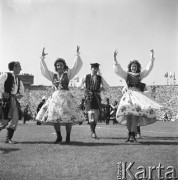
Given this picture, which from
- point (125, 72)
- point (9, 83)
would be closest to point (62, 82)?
point (9, 83)

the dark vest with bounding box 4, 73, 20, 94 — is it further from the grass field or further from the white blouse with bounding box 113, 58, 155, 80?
the white blouse with bounding box 113, 58, 155, 80

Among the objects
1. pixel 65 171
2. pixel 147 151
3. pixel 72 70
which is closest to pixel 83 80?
pixel 72 70

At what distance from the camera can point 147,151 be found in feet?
16.9

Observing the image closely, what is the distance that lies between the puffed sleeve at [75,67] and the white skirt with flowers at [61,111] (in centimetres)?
43

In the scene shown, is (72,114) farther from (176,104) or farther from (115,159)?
(176,104)

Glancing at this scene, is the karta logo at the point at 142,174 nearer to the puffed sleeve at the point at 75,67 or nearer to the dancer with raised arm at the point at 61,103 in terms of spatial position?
the dancer with raised arm at the point at 61,103

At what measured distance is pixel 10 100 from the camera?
269 inches

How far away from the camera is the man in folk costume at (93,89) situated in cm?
822

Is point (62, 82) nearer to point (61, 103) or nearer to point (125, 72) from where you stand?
point (61, 103)

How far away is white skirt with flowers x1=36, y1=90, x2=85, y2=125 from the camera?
620cm

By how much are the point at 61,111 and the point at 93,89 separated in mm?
2157

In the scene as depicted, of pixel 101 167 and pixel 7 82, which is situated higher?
pixel 7 82

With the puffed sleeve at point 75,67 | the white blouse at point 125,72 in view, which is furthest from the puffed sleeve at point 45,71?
the white blouse at point 125,72

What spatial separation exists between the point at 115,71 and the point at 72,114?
1.45 meters
